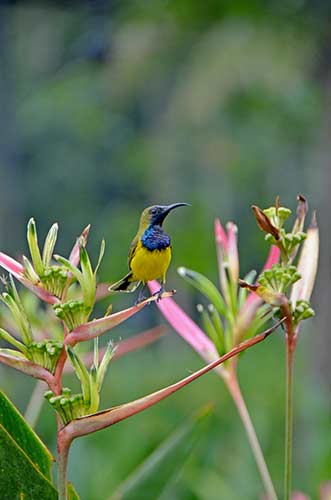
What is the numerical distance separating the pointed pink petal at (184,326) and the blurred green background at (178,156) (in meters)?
0.18

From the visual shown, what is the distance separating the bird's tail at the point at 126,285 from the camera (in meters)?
0.65

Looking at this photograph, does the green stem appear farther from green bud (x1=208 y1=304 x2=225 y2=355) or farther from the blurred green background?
the blurred green background

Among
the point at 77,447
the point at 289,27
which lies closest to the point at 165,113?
the point at 289,27

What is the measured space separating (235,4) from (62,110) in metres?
12.8

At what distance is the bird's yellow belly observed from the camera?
24.5 inches

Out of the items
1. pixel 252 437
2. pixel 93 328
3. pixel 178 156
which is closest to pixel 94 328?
pixel 93 328

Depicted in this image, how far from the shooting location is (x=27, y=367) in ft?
1.78

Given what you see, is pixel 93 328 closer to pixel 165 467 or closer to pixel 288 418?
pixel 288 418

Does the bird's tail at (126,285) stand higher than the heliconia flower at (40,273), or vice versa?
the heliconia flower at (40,273)

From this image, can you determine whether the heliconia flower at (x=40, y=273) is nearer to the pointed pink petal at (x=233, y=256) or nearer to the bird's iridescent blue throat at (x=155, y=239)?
the bird's iridescent blue throat at (x=155, y=239)

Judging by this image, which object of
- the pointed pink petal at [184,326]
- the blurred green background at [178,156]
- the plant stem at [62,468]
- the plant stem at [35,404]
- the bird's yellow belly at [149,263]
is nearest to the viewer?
the plant stem at [62,468]

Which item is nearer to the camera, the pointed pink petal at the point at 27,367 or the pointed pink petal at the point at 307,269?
the pointed pink petal at the point at 27,367

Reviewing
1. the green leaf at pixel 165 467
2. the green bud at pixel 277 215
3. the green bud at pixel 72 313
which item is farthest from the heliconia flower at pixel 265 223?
the green leaf at pixel 165 467

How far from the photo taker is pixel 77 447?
1228 mm
